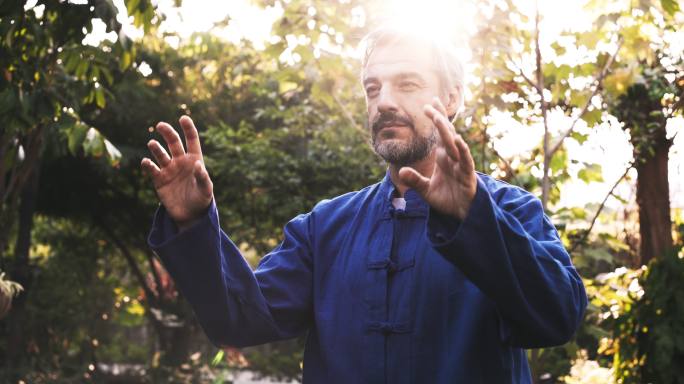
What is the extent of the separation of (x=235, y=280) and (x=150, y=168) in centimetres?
33

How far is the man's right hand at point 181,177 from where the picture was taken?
1729 millimetres

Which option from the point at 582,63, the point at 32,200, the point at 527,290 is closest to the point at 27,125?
the point at 582,63

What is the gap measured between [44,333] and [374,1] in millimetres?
12082

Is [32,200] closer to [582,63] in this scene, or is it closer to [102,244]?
[102,244]

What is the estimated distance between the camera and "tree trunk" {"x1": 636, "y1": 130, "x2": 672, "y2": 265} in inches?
278

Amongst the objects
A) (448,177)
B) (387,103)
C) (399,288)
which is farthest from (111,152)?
(448,177)

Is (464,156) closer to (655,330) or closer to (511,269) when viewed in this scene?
(511,269)

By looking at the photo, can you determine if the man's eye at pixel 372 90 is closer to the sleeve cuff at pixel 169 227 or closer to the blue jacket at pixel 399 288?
the blue jacket at pixel 399 288

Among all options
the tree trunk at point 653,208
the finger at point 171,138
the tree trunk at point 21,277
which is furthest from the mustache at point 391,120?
the tree trunk at point 21,277

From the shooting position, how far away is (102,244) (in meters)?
18.4

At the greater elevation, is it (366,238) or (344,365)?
(366,238)

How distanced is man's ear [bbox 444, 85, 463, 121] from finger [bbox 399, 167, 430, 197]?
2.05ft

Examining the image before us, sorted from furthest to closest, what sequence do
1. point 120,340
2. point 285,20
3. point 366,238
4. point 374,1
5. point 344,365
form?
point 120,340 < point 285,20 < point 374,1 < point 366,238 < point 344,365

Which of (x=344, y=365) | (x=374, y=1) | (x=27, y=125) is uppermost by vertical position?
(x=374, y=1)
